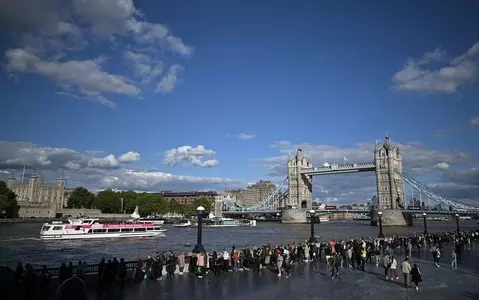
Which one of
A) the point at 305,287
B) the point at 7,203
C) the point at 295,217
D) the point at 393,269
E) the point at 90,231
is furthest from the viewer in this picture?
the point at 295,217

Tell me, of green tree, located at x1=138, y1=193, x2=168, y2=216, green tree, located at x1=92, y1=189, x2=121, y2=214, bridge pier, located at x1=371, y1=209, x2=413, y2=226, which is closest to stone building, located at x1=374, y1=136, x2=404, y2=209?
bridge pier, located at x1=371, y1=209, x2=413, y2=226

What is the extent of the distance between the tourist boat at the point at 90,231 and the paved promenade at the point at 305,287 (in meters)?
38.1

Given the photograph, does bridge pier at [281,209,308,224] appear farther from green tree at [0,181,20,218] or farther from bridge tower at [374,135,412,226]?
green tree at [0,181,20,218]

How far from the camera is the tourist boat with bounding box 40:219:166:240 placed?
157ft

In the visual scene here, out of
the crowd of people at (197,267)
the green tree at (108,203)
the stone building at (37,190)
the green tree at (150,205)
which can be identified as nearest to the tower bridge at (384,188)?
the green tree at (150,205)

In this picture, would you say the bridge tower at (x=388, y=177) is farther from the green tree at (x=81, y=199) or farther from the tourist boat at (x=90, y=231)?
the green tree at (x=81, y=199)

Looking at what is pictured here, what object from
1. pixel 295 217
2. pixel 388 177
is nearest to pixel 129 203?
pixel 295 217

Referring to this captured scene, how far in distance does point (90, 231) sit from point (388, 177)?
324 feet

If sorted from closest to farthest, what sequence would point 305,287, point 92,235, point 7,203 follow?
1. point 305,287
2. point 92,235
3. point 7,203

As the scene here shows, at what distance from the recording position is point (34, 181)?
14162 cm

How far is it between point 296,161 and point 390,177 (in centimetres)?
4224

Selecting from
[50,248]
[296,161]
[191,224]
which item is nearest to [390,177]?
[296,161]

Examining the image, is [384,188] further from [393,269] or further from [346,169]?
[393,269]

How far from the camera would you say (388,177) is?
123 m
